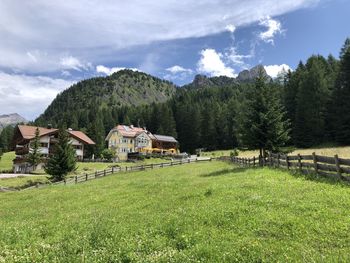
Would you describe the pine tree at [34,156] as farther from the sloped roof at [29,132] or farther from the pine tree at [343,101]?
the pine tree at [343,101]

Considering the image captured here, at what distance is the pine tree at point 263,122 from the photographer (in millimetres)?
35312

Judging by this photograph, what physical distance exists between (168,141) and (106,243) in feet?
376

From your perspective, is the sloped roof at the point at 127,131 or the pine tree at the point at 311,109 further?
the sloped roof at the point at 127,131

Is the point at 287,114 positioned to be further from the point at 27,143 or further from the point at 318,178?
the point at 318,178

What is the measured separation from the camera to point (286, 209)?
11.6 meters

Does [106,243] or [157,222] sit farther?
[157,222]

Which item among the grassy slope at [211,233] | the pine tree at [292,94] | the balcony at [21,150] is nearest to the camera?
the grassy slope at [211,233]

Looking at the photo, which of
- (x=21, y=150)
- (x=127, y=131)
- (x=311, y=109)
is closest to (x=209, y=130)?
(x=127, y=131)

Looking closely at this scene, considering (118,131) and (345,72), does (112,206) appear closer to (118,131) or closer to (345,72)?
(345,72)

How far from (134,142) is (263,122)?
85860 millimetres

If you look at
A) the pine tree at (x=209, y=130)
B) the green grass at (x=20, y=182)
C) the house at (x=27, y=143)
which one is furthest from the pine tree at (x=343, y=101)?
the house at (x=27, y=143)

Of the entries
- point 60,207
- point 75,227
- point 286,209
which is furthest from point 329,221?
point 60,207

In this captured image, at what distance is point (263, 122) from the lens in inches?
1394

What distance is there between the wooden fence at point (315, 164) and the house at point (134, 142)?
8727 centimetres
